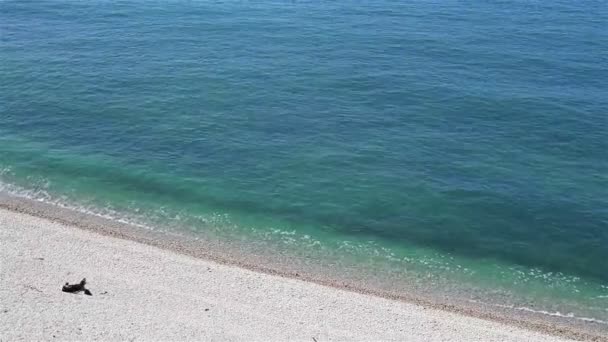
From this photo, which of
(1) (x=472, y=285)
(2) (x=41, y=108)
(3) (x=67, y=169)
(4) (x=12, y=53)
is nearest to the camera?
(1) (x=472, y=285)

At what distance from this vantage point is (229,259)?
4406 cm

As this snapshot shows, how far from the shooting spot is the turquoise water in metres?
46.8

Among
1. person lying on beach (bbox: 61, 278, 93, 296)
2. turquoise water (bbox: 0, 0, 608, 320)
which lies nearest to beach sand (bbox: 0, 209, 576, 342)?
person lying on beach (bbox: 61, 278, 93, 296)

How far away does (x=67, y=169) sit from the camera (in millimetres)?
54219

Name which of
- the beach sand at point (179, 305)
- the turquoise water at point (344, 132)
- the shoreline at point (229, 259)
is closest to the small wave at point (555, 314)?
the shoreline at point (229, 259)

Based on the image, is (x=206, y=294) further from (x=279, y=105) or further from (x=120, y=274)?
(x=279, y=105)

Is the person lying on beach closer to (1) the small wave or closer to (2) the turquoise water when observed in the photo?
(2) the turquoise water

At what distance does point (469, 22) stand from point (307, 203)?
50.4m

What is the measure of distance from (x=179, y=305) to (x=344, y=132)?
27982mm

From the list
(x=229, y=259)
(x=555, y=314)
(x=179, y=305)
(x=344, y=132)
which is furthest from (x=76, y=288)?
(x=344, y=132)

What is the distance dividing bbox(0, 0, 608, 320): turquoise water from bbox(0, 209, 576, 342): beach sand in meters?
5.56

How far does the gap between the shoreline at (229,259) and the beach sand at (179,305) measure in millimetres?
941

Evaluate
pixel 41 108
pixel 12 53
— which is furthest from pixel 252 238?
pixel 12 53

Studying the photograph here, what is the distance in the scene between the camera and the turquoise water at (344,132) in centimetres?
4684
